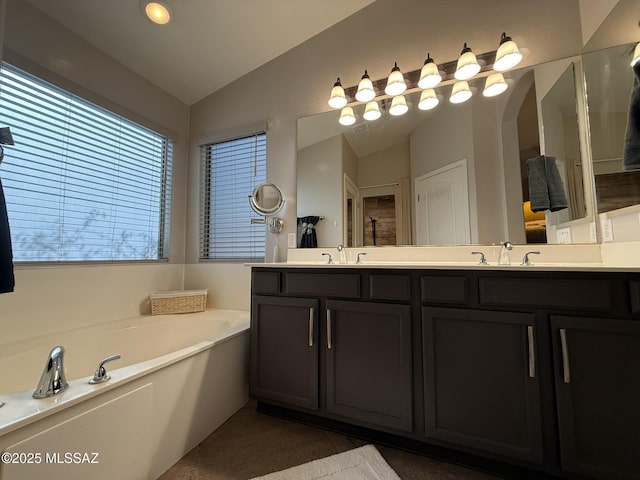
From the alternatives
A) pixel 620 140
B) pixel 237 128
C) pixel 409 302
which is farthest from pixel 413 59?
pixel 409 302

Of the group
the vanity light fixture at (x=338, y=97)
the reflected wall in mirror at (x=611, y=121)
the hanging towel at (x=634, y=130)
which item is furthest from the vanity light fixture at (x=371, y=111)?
the hanging towel at (x=634, y=130)

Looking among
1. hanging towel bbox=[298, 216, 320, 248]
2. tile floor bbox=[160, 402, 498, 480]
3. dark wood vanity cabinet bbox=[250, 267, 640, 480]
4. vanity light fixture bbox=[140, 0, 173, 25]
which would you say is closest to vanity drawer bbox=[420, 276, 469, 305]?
dark wood vanity cabinet bbox=[250, 267, 640, 480]

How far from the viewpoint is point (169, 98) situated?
2.54m

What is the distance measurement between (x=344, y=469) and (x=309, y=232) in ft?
4.78

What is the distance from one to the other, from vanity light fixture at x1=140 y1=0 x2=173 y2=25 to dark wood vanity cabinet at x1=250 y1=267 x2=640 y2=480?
1.93 metres

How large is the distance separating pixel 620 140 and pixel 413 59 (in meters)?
1.27

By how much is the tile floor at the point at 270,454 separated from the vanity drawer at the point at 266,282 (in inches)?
30.8

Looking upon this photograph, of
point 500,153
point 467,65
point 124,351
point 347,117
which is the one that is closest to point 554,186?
point 500,153

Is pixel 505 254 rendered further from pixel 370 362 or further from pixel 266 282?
pixel 266 282

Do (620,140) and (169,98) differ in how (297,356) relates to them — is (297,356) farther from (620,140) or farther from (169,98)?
(169,98)

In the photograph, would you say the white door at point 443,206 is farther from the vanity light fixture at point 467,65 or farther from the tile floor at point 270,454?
the tile floor at point 270,454

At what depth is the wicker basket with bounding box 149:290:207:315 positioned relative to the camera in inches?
87.4

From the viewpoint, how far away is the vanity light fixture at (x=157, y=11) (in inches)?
70.6

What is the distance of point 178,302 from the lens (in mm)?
2297
